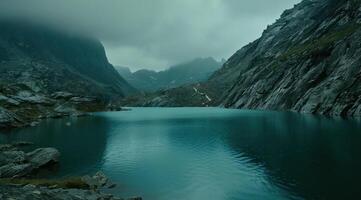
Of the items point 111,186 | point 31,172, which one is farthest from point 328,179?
point 31,172

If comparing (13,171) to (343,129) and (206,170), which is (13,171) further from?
(343,129)

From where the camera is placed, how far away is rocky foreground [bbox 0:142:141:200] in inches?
1430

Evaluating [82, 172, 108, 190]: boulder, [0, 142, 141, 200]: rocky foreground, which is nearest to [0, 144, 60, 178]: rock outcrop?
[0, 142, 141, 200]: rocky foreground

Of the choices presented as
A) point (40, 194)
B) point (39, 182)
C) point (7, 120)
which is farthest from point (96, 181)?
point (7, 120)

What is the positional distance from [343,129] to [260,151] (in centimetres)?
4270

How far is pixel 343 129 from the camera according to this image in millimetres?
112312

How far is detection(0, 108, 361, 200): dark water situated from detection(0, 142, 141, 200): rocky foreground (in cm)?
382

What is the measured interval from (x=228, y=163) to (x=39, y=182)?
1455 inches

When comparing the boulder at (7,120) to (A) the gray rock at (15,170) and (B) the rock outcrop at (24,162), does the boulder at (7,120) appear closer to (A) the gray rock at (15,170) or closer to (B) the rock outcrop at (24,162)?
(B) the rock outcrop at (24,162)

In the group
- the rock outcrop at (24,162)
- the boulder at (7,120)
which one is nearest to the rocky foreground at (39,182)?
the rock outcrop at (24,162)

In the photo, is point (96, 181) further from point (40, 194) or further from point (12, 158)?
point (12, 158)

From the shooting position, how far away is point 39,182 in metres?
51.1

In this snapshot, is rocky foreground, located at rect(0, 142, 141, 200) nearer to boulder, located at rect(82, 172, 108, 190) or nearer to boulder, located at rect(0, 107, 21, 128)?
boulder, located at rect(82, 172, 108, 190)

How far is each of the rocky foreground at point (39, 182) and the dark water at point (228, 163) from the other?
382 cm
